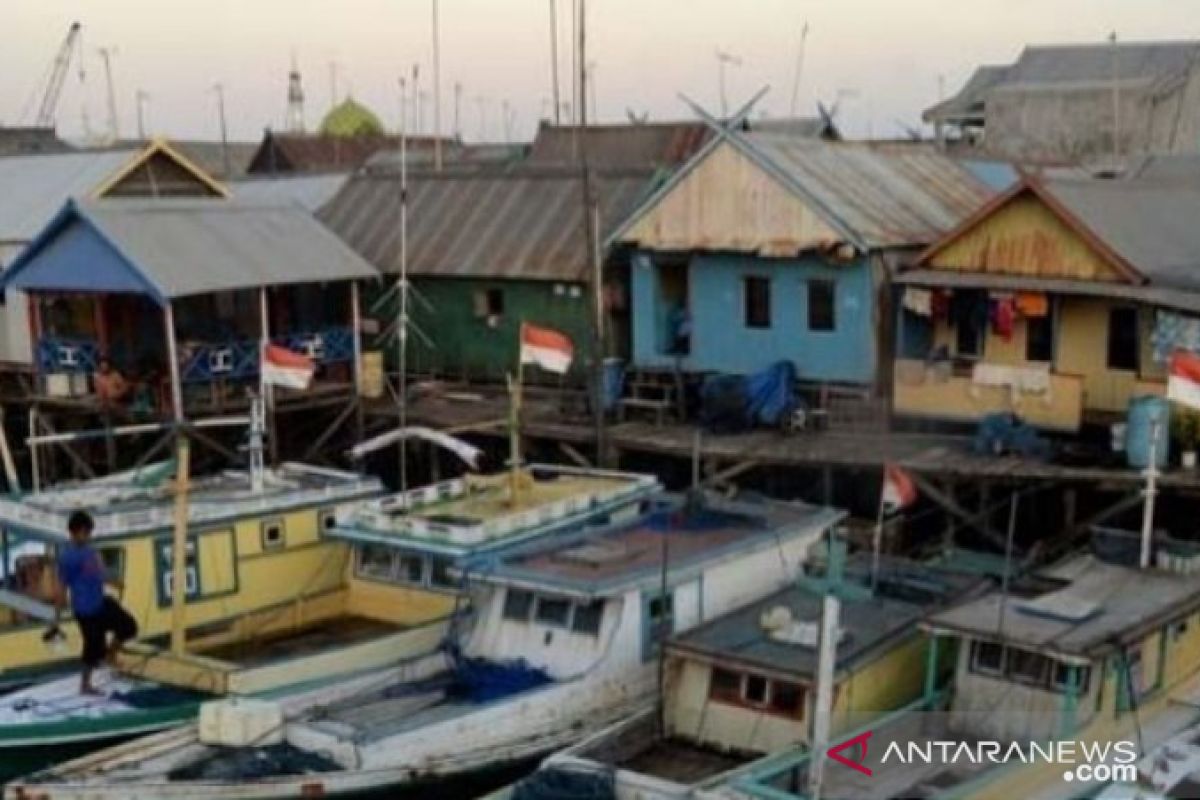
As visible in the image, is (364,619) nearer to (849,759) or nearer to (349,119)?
(849,759)

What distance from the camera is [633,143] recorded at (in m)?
38.6

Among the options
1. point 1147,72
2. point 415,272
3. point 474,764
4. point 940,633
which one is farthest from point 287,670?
point 1147,72

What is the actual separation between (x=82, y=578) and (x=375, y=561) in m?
3.52

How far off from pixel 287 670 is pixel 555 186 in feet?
46.4

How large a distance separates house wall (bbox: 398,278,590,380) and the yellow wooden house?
6362 millimetres

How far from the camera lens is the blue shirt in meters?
16.9

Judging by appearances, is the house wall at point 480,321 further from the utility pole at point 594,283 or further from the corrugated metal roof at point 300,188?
the corrugated metal roof at point 300,188

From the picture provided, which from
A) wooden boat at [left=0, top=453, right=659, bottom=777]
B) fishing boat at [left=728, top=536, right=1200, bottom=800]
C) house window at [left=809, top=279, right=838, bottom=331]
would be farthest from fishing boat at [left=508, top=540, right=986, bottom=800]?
house window at [left=809, top=279, right=838, bottom=331]

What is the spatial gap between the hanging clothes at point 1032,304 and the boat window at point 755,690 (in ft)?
29.3

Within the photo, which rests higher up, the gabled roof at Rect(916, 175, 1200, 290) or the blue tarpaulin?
the gabled roof at Rect(916, 175, 1200, 290)

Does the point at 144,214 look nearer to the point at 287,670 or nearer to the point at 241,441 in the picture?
the point at 241,441

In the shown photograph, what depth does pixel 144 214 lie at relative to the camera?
83.4 feet

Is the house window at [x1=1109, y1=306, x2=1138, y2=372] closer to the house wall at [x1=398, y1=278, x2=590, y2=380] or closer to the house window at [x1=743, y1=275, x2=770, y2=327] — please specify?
the house window at [x1=743, y1=275, x2=770, y2=327]

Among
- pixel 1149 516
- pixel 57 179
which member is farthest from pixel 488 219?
pixel 1149 516
